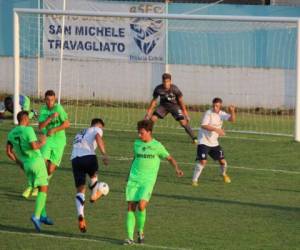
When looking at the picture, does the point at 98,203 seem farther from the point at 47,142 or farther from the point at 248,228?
the point at 248,228

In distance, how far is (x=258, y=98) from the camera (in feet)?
113

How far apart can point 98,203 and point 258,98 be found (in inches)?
618

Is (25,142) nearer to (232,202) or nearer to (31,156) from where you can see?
(31,156)

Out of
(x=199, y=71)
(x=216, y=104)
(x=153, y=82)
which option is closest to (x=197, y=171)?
(x=216, y=104)

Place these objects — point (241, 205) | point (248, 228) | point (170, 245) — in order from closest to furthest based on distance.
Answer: point (170, 245) < point (248, 228) < point (241, 205)

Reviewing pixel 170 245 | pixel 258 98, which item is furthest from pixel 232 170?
pixel 258 98

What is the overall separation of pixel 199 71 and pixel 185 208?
17307 mm

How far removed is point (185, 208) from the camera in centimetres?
1916

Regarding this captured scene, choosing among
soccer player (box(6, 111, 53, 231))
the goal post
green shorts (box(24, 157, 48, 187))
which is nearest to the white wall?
the goal post

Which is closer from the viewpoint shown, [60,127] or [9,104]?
[60,127]

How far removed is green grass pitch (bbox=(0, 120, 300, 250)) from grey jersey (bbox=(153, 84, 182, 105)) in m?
1.32

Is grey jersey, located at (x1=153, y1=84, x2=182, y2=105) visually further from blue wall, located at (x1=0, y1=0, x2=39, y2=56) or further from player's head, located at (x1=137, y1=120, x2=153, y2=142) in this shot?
blue wall, located at (x1=0, y1=0, x2=39, y2=56)

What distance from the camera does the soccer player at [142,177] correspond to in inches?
630

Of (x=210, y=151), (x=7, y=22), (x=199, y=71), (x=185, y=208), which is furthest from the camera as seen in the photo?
(x=7, y=22)
